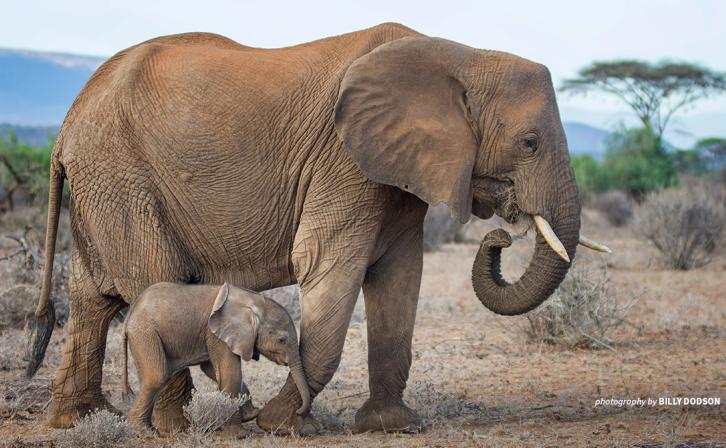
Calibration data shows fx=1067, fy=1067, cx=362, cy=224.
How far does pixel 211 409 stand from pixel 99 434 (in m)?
0.64

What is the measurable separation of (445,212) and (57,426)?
541 inches

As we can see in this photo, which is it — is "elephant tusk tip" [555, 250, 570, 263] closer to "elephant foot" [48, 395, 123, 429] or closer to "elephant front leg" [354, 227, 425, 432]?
"elephant front leg" [354, 227, 425, 432]

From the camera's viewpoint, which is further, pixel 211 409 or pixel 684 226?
pixel 684 226

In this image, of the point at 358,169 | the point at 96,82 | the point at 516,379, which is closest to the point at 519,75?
the point at 358,169

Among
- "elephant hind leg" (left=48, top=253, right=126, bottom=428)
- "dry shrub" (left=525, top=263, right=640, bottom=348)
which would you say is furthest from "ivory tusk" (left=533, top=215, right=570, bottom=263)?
"dry shrub" (left=525, top=263, right=640, bottom=348)

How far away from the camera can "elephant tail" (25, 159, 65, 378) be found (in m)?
6.88

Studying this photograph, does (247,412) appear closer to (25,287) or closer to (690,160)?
(25,287)

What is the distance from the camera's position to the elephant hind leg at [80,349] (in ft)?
22.6

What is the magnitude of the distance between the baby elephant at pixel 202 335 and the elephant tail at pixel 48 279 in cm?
117

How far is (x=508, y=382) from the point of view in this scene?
8.59 meters

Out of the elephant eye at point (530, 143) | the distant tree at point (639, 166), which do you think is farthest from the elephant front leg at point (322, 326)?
the distant tree at point (639, 166)

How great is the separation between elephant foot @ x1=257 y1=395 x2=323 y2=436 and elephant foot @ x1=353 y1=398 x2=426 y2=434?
1.78 ft

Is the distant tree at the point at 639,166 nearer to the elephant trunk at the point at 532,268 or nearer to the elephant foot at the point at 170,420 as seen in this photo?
the elephant trunk at the point at 532,268

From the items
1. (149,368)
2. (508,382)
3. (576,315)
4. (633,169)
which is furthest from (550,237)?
(633,169)
